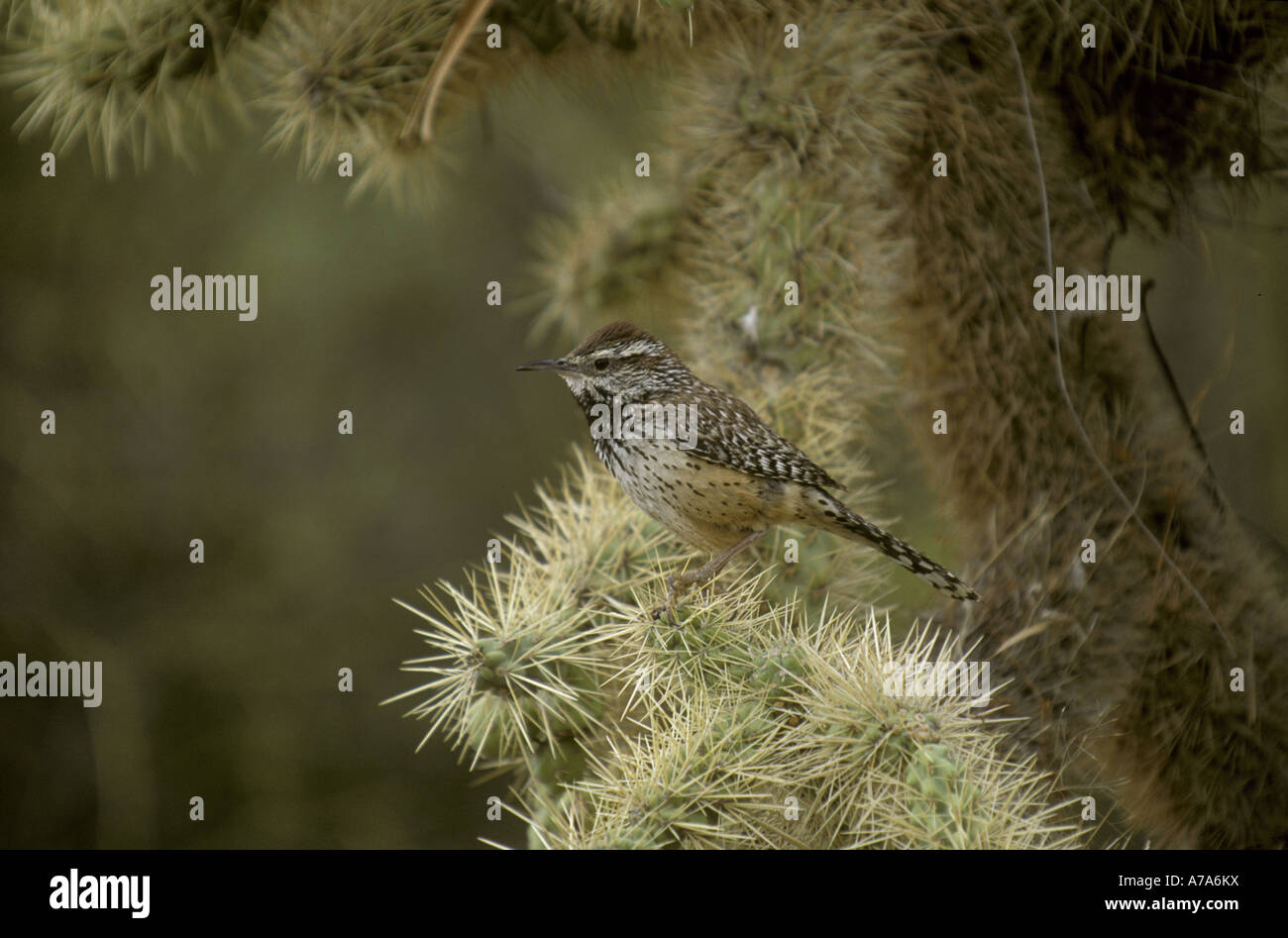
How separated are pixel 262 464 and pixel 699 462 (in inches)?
54.6

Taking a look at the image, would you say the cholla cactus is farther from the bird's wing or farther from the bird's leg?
the bird's wing

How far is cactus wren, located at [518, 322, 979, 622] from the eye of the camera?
170 centimetres

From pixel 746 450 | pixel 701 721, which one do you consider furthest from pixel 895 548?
pixel 701 721

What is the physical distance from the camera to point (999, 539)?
6.26 feet

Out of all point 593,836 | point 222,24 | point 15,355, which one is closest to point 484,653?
point 593,836

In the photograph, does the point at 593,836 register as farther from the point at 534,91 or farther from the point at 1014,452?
the point at 534,91

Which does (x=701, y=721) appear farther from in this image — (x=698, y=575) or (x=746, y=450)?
(x=746, y=450)

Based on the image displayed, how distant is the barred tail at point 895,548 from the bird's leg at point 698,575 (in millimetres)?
132

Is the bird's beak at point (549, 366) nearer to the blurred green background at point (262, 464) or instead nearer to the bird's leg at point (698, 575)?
the bird's leg at point (698, 575)

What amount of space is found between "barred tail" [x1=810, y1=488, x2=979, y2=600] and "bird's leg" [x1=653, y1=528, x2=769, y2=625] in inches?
5.2

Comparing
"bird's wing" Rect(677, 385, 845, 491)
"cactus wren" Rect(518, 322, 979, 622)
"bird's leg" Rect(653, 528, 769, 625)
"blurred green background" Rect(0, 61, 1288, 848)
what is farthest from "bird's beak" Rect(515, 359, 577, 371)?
"blurred green background" Rect(0, 61, 1288, 848)

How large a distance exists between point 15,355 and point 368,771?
4.23ft

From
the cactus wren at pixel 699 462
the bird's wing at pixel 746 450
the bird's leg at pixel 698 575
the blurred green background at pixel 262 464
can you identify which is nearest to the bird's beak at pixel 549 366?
the cactus wren at pixel 699 462

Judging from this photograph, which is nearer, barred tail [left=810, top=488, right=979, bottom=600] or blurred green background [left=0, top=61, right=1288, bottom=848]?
barred tail [left=810, top=488, right=979, bottom=600]
